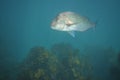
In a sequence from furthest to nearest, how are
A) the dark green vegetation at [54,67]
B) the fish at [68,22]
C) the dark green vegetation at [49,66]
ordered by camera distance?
the dark green vegetation at [54,67]
the dark green vegetation at [49,66]
the fish at [68,22]

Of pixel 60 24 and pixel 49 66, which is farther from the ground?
pixel 60 24

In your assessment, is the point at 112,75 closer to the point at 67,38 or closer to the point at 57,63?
the point at 57,63

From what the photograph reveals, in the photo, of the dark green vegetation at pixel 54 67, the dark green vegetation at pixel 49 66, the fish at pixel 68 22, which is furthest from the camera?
the dark green vegetation at pixel 54 67

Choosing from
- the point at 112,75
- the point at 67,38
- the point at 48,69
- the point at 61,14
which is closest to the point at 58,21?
the point at 61,14

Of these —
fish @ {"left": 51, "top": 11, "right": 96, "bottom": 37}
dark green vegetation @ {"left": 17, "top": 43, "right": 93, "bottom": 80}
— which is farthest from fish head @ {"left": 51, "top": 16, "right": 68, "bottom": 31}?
dark green vegetation @ {"left": 17, "top": 43, "right": 93, "bottom": 80}

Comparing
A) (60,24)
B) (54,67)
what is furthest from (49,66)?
(60,24)

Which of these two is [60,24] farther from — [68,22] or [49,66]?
[49,66]

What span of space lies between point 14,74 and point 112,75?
19.7 ft

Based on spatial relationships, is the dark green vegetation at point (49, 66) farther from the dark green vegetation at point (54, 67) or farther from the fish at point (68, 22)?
the fish at point (68, 22)

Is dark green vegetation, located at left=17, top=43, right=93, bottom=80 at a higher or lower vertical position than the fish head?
lower

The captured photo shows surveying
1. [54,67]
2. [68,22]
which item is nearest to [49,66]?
[54,67]

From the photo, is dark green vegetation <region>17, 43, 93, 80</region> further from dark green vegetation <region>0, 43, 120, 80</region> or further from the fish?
the fish

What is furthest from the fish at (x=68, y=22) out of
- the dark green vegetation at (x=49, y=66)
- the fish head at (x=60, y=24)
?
the dark green vegetation at (x=49, y=66)

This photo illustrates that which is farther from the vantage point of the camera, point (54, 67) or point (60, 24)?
point (54, 67)
